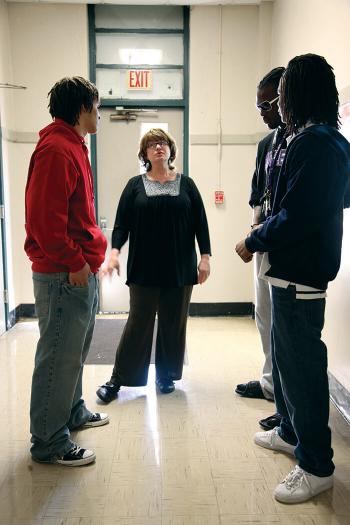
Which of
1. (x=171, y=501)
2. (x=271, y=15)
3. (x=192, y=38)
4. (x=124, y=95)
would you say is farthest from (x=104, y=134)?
(x=171, y=501)

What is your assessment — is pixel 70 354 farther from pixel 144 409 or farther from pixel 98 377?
pixel 98 377

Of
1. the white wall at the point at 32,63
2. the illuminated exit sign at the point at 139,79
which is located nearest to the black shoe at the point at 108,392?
the white wall at the point at 32,63

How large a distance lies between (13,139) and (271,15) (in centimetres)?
253

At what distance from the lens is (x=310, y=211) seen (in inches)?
57.4

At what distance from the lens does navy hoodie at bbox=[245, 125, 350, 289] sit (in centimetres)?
144

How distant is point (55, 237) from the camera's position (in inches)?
64.4

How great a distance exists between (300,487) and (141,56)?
378cm

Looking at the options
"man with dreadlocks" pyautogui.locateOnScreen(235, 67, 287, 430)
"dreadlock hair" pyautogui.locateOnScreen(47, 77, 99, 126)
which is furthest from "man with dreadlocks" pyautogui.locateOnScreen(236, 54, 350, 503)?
"dreadlock hair" pyautogui.locateOnScreen(47, 77, 99, 126)

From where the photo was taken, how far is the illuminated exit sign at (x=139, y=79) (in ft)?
13.8

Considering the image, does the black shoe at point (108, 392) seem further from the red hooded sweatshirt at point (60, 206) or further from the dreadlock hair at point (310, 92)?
the dreadlock hair at point (310, 92)

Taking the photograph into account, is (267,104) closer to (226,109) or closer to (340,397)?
(340,397)

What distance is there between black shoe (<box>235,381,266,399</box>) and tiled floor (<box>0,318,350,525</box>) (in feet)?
0.14

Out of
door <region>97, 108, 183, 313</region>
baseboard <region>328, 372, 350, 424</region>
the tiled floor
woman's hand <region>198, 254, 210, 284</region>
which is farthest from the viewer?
door <region>97, 108, 183, 313</region>

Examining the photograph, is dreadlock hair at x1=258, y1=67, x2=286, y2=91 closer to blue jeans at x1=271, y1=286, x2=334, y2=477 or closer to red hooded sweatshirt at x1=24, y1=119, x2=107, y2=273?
red hooded sweatshirt at x1=24, y1=119, x2=107, y2=273
